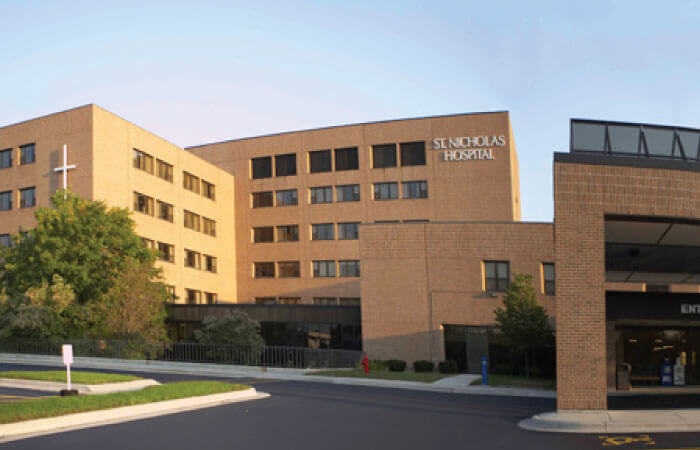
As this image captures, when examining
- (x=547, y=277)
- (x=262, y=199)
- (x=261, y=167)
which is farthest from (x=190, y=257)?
(x=547, y=277)

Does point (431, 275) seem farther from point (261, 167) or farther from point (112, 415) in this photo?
point (261, 167)

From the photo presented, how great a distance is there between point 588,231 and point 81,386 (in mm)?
16963

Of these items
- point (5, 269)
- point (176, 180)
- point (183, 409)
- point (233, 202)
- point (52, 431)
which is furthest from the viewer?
point (233, 202)

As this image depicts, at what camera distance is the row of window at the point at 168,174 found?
54.8 metres

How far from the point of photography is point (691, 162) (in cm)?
1986

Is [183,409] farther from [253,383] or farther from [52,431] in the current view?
[253,383]

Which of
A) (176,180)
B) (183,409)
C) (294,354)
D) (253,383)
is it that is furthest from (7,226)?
(183,409)

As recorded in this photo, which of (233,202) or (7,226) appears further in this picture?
(233,202)

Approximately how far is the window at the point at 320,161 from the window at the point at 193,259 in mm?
13115

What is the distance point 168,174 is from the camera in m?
58.7

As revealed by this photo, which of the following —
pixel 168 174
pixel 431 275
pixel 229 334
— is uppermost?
pixel 168 174

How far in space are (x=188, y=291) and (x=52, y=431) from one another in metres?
45.1

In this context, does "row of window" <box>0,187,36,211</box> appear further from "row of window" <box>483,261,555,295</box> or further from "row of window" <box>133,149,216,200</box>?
"row of window" <box>483,261,555,295</box>

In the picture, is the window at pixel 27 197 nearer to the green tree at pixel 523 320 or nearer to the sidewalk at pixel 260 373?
the sidewalk at pixel 260 373
